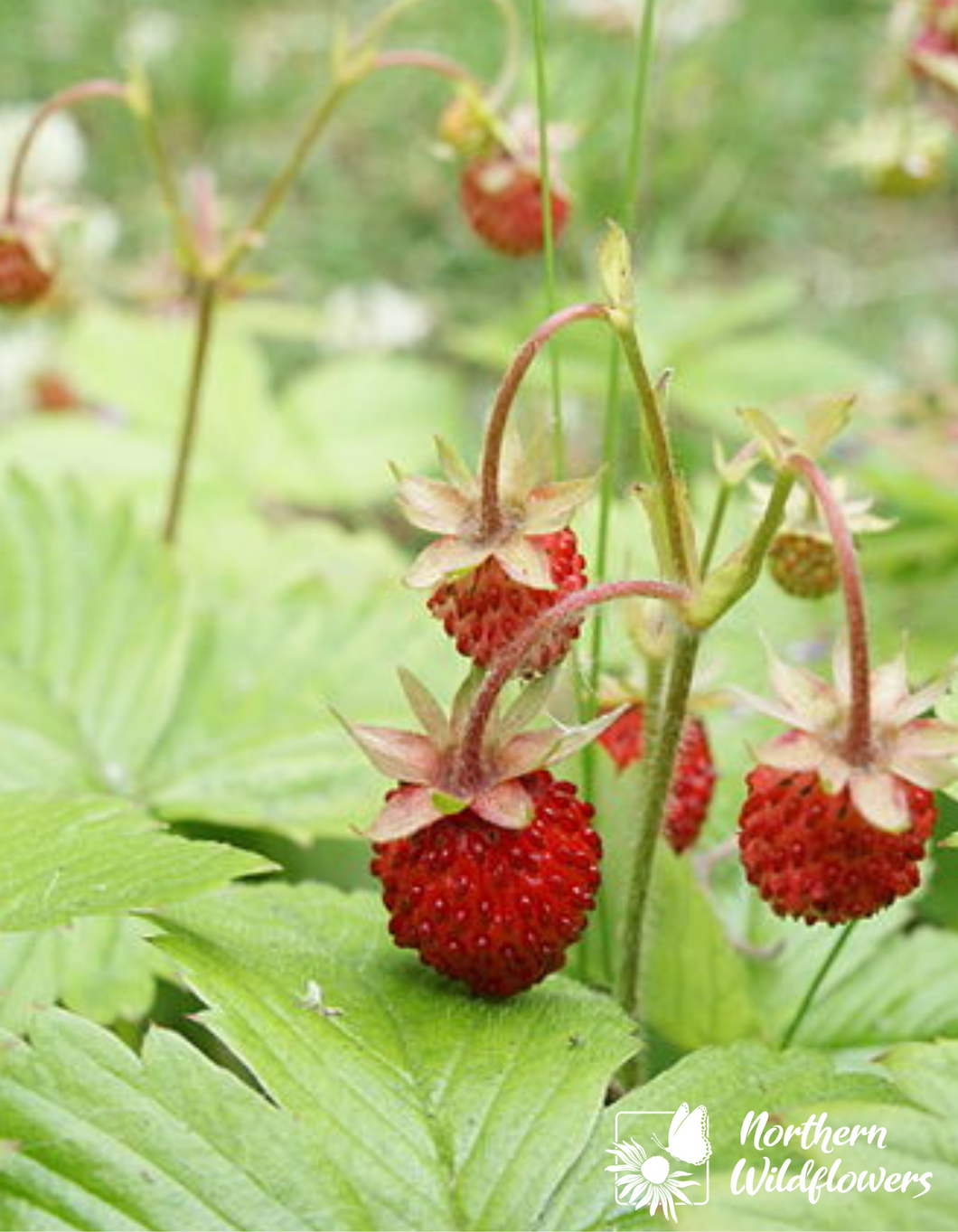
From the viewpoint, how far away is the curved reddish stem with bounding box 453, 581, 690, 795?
1.01 metres

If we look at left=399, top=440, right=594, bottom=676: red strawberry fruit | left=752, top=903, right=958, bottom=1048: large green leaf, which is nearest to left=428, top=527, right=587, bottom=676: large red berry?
left=399, top=440, right=594, bottom=676: red strawberry fruit

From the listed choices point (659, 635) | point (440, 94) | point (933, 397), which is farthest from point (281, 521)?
point (659, 635)

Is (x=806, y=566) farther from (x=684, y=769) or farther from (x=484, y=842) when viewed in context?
(x=484, y=842)

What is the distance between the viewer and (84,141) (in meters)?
4.14

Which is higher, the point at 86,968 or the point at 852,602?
the point at 852,602

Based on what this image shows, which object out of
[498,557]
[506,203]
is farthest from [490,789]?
[506,203]

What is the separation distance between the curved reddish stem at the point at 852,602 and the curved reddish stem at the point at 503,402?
0.14m

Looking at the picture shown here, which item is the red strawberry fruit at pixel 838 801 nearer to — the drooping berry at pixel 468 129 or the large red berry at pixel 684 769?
the large red berry at pixel 684 769

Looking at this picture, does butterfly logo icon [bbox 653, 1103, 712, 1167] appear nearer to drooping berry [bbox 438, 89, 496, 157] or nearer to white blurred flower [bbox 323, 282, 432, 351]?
drooping berry [bbox 438, 89, 496, 157]

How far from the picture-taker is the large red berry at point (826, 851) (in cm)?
102

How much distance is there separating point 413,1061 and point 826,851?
26 cm

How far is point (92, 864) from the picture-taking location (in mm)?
1106
